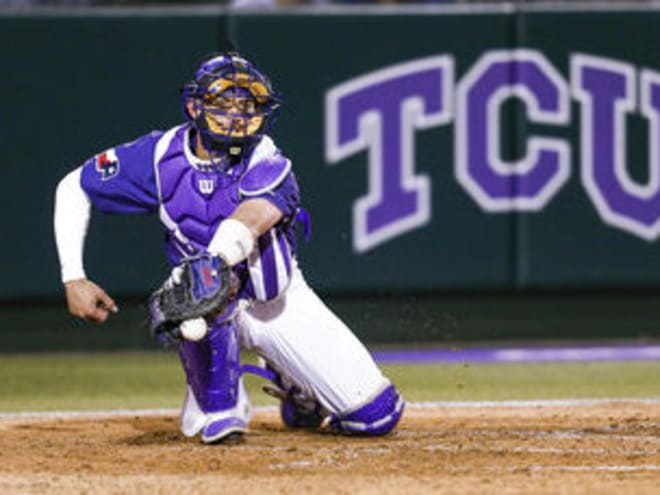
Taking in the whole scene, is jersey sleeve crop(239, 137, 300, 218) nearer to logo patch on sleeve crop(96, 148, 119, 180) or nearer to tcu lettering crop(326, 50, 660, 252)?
logo patch on sleeve crop(96, 148, 119, 180)

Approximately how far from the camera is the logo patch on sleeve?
22.2 feet

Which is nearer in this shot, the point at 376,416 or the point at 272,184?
the point at 272,184

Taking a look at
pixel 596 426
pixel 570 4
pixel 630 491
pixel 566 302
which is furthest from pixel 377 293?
pixel 630 491

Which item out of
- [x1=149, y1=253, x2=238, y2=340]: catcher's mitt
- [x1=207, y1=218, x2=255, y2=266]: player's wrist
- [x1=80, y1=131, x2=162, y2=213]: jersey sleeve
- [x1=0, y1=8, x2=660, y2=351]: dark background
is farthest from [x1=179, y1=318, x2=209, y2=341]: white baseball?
[x1=0, y1=8, x2=660, y2=351]: dark background

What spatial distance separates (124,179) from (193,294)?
2.41 ft

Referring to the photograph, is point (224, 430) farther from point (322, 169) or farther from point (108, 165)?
point (322, 169)

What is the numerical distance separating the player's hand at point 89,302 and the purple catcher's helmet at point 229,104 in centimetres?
77

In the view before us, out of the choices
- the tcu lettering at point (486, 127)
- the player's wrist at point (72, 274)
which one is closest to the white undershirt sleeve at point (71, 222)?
the player's wrist at point (72, 274)

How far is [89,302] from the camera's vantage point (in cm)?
637

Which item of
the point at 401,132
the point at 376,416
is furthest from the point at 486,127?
the point at 376,416

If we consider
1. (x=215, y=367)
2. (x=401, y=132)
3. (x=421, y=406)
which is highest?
(x=401, y=132)

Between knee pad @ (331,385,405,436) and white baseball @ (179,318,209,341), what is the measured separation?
90cm

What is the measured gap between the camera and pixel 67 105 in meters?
10.5

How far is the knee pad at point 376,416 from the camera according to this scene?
685 cm
